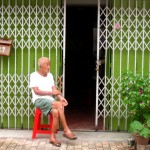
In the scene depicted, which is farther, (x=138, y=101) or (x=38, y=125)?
(x=38, y=125)

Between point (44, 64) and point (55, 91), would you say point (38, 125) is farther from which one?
point (44, 64)

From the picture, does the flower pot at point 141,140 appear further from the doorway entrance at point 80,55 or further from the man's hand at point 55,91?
the doorway entrance at point 80,55

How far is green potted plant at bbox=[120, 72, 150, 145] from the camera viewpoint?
5867 millimetres

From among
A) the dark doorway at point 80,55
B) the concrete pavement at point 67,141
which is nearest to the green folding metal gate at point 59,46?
the concrete pavement at point 67,141

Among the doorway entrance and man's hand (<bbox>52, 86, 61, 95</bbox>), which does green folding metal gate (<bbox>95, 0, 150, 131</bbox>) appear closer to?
man's hand (<bbox>52, 86, 61, 95</bbox>)

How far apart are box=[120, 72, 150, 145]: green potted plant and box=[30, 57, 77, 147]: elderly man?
1.10 m

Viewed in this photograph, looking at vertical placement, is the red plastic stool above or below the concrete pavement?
above

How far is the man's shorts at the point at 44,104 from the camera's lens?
249 inches

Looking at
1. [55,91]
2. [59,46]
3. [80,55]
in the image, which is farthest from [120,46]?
[80,55]

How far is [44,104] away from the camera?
20.8ft

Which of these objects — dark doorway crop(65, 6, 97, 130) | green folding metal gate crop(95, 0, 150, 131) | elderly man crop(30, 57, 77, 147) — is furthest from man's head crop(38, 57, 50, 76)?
dark doorway crop(65, 6, 97, 130)

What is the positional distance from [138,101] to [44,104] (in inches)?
64.3

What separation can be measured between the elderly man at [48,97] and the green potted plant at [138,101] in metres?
1.10

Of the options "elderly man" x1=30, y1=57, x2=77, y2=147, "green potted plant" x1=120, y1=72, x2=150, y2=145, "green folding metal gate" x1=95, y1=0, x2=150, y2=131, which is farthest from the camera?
"green folding metal gate" x1=95, y1=0, x2=150, y2=131
